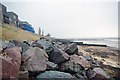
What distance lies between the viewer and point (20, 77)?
553cm

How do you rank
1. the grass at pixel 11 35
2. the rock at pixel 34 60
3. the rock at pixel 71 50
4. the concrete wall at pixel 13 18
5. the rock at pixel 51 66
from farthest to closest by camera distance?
1. the concrete wall at pixel 13 18
2. the grass at pixel 11 35
3. the rock at pixel 71 50
4. the rock at pixel 51 66
5. the rock at pixel 34 60

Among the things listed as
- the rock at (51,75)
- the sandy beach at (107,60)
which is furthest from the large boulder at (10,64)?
the sandy beach at (107,60)

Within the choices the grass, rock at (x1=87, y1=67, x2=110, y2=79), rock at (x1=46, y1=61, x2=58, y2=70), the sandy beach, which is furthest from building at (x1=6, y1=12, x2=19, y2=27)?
rock at (x1=87, y1=67, x2=110, y2=79)

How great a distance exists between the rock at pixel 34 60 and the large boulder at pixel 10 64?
0.31 metres

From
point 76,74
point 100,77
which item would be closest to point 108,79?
point 100,77

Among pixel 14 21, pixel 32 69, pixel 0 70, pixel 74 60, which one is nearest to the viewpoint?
pixel 0 70

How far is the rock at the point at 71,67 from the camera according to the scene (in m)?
6.46

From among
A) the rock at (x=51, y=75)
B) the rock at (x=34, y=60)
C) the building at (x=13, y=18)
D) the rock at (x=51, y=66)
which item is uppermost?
the building at (x=13, y=18)

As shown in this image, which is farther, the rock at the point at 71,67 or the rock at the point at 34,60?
the rock at the point at 71,67

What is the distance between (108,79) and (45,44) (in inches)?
125

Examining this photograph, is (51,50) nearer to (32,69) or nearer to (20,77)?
(32,69)

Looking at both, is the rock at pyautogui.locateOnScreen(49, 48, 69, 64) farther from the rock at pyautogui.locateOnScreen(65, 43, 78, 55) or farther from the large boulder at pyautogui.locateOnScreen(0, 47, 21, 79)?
the large boulder at pyautogui.locateOnScreen(0, 47, 21, 79)

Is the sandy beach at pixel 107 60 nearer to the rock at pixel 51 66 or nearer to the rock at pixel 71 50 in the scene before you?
the rock at pixel 71 50

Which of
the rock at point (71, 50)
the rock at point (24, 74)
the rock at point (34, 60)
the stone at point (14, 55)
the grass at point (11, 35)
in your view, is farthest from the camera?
the grass at point (11, 35)
